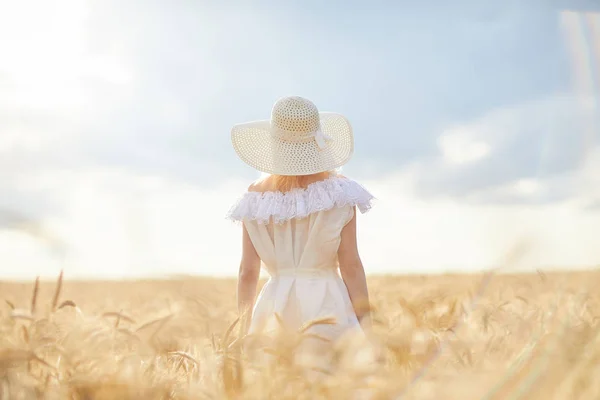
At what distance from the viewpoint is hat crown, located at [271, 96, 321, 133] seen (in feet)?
10.8

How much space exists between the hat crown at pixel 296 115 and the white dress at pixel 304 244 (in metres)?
0.31

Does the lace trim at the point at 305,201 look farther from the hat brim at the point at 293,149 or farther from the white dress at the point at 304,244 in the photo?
the hat brim at the point at 293,149

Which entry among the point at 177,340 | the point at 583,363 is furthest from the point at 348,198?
the point at 583,363

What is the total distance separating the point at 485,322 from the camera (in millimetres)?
2457

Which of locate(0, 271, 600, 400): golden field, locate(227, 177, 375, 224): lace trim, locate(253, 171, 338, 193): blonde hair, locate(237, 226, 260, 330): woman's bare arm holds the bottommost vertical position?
locate(0, 271, 600, 400): golden field

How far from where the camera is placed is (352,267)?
122 inches

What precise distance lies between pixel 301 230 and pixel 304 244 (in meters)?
0.08

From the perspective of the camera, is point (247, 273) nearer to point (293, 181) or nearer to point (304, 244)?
point (304, 244)

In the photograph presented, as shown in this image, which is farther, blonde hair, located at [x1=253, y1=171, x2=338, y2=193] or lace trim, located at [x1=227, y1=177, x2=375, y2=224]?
blonde hair, located at [x1=253, y1=171, x2=338, y2=193]

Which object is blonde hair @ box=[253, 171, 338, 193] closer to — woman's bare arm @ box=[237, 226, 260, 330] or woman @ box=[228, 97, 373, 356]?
woman @ box=[228, 97, 373, 356]

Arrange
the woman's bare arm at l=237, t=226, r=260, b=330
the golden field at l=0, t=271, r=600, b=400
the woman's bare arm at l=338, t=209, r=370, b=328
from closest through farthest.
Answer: the golden field at l=0, t=271, r=600, b=400, the woman's bare arm at l=338, t=209, r=370, b=328, the woman's bare arm at l=237, t=226, r=260, b=330

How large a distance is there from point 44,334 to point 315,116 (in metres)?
2.02

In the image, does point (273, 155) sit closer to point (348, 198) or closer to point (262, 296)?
point (348, 198)

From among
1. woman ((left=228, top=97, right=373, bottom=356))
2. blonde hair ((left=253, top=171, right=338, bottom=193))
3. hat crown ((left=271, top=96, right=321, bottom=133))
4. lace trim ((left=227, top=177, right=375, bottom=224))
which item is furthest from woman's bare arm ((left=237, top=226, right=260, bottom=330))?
hat crown ((left=271, top=96, right=321, bottom=133))
